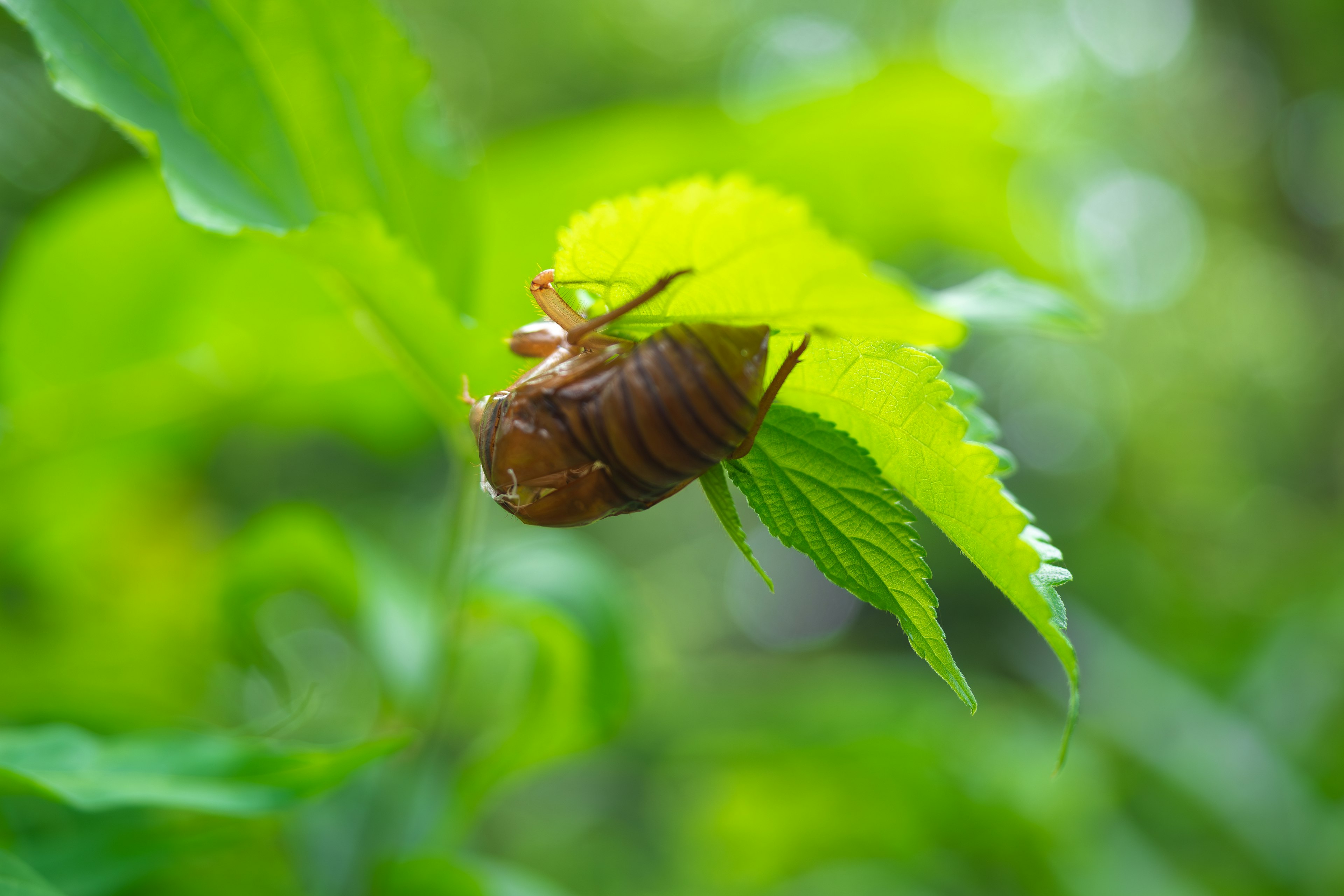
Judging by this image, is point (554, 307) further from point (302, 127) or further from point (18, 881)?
point (18, 881)

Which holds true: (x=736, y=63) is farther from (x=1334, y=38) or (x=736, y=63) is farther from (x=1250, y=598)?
(x=1250, y=598)

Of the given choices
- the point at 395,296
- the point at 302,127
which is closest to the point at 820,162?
the point at 302,127

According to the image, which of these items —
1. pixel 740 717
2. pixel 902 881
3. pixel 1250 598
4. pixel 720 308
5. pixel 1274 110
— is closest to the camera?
pixel 720 308

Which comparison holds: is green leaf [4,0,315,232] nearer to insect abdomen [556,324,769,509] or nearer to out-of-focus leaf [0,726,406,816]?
insect abdomen [556,324,769,509]

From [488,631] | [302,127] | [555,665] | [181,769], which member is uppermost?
[302,127]

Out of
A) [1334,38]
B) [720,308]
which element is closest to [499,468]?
[720,308]

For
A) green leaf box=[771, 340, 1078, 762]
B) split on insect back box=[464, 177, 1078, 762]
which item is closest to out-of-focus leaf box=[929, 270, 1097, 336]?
split on insect back box=[464, 177, 1078, 762]
